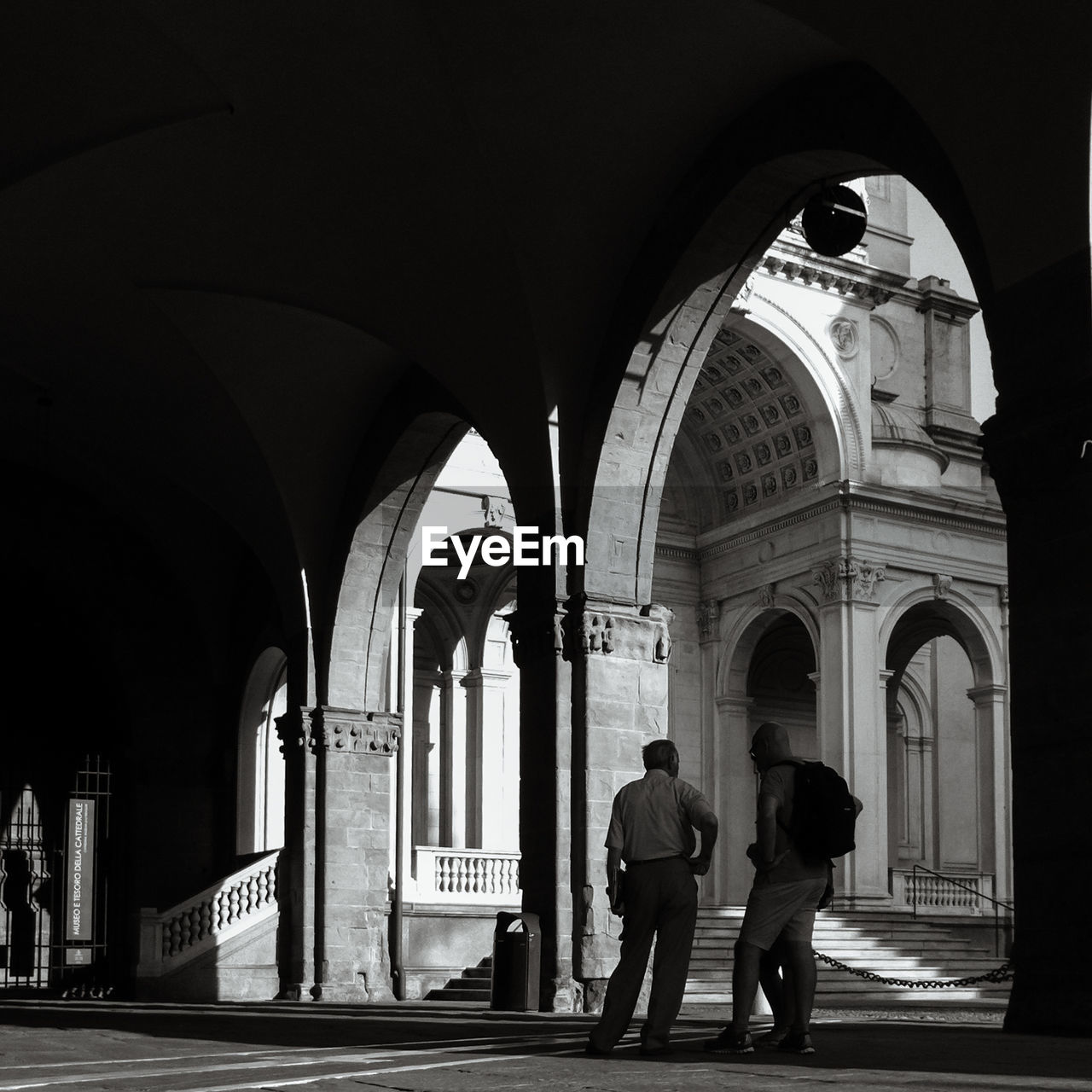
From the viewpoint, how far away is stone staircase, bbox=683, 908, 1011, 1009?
1730 centimetres

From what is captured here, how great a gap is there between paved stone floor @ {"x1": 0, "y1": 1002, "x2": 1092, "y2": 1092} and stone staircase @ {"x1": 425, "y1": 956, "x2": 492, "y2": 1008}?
719cm

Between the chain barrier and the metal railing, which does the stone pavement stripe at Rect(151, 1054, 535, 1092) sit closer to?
the chain barrier

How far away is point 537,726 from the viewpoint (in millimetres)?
11602

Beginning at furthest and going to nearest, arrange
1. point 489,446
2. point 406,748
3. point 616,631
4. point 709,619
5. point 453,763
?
1. point 709,619
2. point 453,763
3. point 406,748
4. point 489,446
5. point 616,631

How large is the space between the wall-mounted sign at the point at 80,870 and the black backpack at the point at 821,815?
16632mm

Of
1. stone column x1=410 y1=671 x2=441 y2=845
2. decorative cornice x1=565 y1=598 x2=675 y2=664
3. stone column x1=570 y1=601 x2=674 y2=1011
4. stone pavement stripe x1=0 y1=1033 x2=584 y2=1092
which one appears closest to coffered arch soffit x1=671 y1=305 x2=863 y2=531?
stone column x1=410 y1=671 x2=441 y2=845

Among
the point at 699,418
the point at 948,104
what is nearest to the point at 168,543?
the point at 699,418

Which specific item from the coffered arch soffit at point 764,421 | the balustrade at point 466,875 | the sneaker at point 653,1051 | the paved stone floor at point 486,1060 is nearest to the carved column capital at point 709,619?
the coffered arch soffit at point 764,421

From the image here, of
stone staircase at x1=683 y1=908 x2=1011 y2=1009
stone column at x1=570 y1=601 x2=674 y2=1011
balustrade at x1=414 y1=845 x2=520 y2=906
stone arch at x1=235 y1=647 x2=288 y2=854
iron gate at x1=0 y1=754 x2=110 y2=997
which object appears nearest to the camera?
stone column at x1=570 y1=601 x2=674 y2=1011

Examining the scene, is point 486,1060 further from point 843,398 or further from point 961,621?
point 961,621

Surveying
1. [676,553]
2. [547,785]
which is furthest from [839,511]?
[547,785]

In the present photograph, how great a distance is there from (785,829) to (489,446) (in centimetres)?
641

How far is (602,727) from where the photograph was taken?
11.4 meters

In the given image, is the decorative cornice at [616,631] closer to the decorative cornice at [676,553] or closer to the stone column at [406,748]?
the stone column at [406,748]
